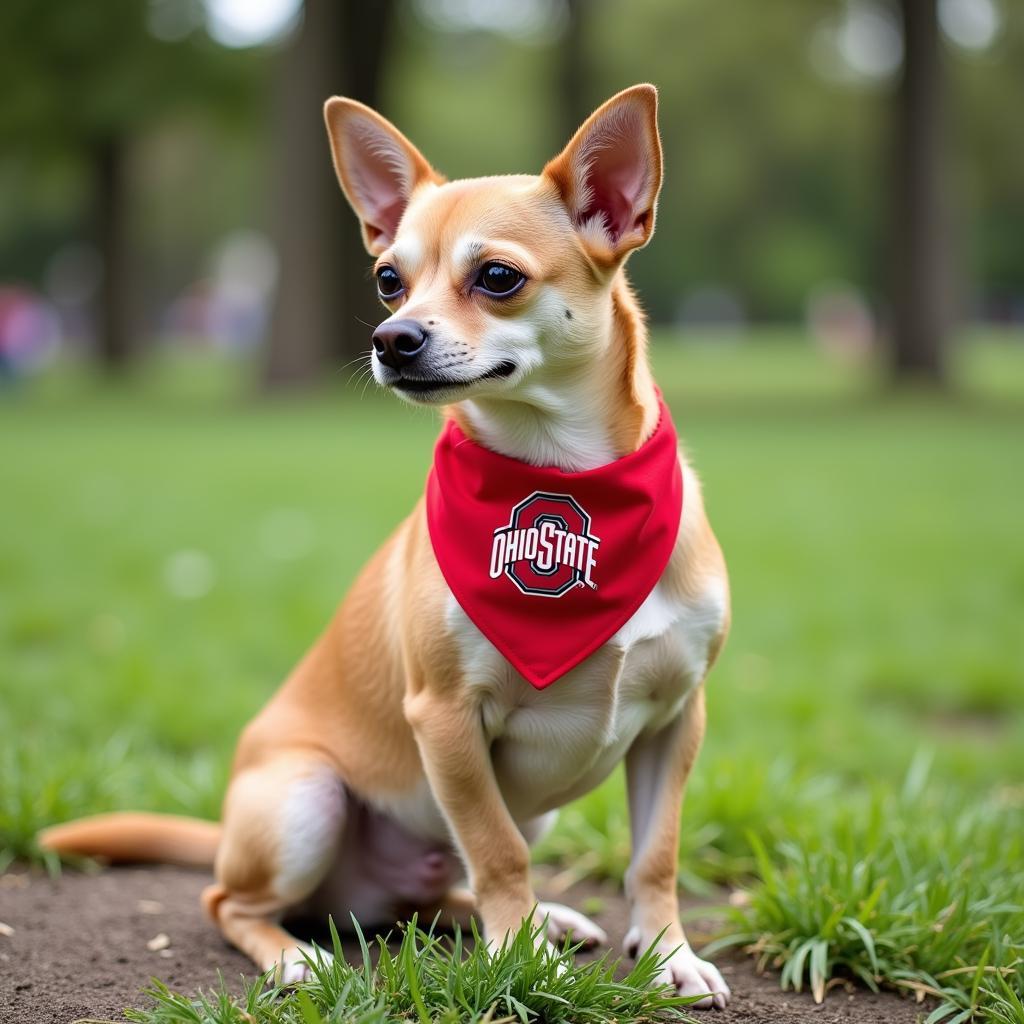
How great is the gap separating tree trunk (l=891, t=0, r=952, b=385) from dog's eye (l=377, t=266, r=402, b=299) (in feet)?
54.5

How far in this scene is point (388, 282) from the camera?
9.71 feet

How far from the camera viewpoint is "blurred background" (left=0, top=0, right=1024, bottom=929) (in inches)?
192

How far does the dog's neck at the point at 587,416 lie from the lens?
288 cm

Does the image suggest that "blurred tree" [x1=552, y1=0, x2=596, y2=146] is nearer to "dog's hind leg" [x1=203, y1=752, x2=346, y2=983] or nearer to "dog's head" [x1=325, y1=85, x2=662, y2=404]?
"dog's head" [x1=325, y1=85, x2=662, y2=404]

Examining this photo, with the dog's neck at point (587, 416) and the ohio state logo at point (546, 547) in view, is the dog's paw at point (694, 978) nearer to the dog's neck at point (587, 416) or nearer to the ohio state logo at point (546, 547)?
the ohio state logo at point (546, 547)

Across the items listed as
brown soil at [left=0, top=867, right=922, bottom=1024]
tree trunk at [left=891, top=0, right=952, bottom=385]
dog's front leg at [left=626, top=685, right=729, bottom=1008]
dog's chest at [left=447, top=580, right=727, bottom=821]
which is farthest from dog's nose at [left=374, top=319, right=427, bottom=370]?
tree trunk at [left=891, top=0, right=952, bottom=385]

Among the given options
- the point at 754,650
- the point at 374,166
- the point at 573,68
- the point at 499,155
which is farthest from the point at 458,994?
the point at 499,155

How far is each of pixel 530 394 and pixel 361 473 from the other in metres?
8.83

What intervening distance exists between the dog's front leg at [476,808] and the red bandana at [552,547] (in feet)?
0.64

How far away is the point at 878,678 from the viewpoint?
5.93m

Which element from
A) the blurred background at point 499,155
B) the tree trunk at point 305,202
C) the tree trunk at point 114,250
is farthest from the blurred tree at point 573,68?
the tree trunk at point 114,250

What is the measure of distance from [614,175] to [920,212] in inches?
663

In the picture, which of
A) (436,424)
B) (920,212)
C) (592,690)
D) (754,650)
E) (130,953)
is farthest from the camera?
(920,212)

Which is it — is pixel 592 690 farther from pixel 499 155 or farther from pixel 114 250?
pixel 499 155
